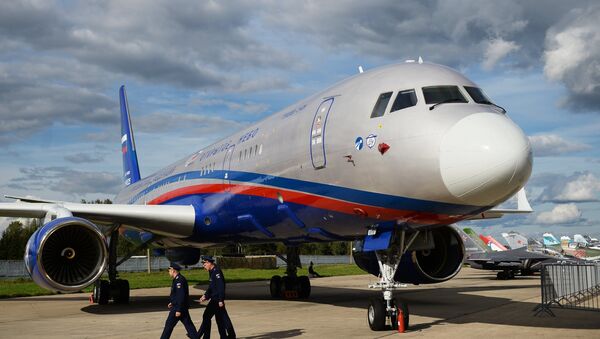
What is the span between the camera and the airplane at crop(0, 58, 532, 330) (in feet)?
29.3

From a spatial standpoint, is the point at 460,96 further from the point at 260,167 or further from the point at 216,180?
the point at 216,180

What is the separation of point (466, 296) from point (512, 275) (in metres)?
15.5

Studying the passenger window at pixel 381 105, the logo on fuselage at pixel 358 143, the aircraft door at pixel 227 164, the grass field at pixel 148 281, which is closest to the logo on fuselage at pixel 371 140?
the logo on fuselage at pixel 358 143

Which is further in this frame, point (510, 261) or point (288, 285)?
point (510, 261)

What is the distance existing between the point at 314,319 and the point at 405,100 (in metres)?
5.60

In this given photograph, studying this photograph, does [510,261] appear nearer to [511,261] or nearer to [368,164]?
[511,261]

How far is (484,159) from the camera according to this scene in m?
8.56

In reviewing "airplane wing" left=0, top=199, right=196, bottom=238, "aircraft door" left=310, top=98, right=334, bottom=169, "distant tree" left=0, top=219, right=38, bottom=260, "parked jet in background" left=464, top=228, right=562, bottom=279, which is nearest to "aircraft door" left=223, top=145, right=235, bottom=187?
"airplane wing" left=0, top=199, right=196, bottom=238

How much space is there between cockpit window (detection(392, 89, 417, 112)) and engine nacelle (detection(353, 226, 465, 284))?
12.6ft

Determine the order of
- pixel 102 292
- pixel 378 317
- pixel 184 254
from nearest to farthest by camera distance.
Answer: pixel 378 317 < pixel 102 292 < pixel 184 254

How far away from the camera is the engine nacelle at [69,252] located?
13500mm

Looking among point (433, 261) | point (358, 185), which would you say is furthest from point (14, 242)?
point (358, 185)

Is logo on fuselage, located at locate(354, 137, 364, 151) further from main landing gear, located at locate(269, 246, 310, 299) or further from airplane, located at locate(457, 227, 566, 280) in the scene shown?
airplane, located at locate(457, 227, 566, 280)

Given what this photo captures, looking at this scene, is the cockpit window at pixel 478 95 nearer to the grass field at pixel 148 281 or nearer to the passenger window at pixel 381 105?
the passenger window at pixel 381 105
